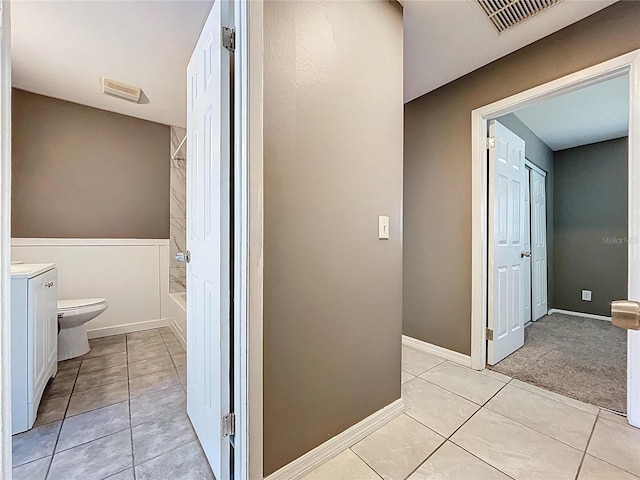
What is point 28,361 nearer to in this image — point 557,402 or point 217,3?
point 217,3

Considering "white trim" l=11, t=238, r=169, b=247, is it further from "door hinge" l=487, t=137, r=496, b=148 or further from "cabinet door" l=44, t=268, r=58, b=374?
"door hinge" l=487, t=137, r=496, b=148

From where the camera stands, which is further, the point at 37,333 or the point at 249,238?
the point at 37,333

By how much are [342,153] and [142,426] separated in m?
1.75

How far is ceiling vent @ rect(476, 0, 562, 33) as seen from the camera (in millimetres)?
1552

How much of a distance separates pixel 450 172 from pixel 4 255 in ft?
8.35

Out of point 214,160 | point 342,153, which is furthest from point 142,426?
point 342,153

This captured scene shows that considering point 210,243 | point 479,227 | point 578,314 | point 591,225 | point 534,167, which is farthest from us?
point 578,314

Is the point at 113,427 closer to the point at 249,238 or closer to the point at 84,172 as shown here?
the point at 249,238

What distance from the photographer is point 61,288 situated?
2660 millimetres

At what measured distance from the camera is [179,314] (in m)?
2.75

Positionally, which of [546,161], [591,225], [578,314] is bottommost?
[578,314]

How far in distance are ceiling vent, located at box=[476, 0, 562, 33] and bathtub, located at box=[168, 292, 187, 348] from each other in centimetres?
315

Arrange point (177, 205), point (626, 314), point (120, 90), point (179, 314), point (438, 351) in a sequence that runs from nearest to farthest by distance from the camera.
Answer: point (626, 314) < point (438, 351) < point (120, 90) < point (179, 314) < point (177, 205)

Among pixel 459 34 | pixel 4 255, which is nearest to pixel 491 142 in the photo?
pixel 459 34
